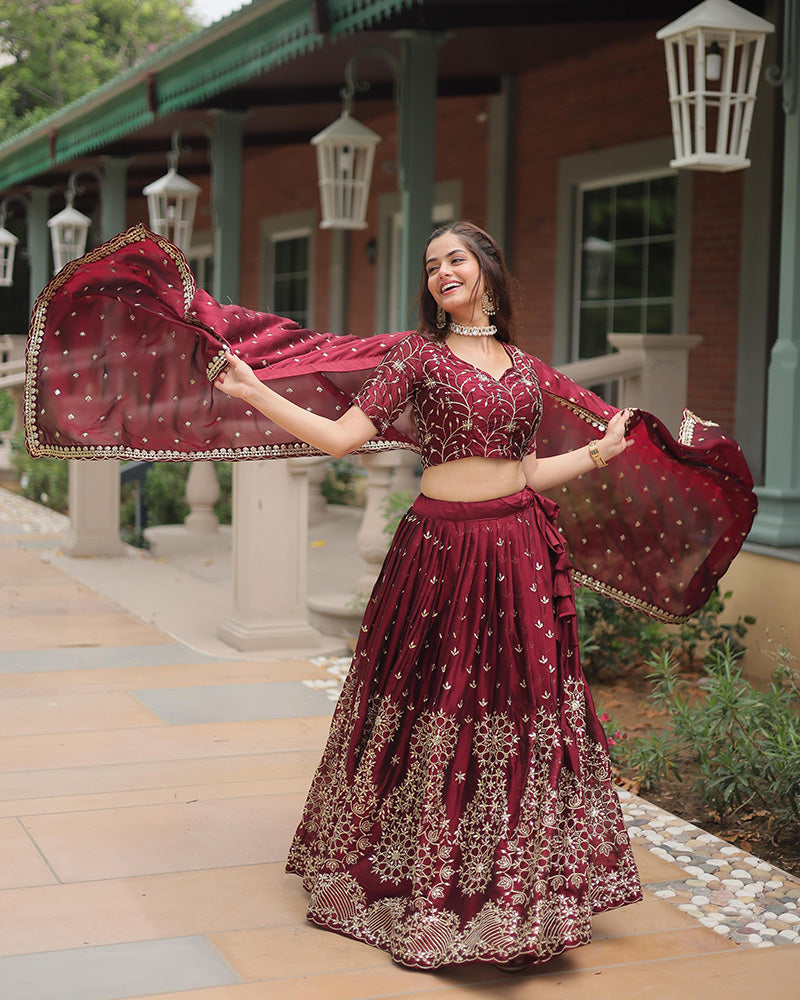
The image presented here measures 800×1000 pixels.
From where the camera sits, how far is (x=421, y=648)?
3.49 metres

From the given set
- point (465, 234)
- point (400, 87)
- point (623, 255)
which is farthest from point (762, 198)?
point (465, 234)

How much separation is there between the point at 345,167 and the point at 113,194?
6.31 metres

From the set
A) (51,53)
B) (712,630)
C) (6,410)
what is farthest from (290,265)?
(51,53)

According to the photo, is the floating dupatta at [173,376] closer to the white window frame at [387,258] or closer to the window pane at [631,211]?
the window pane at [631,211]

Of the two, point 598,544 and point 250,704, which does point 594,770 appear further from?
point 250,704

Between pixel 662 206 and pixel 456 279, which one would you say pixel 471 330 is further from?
pixel 662 206

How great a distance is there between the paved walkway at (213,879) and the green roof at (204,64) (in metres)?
4.00

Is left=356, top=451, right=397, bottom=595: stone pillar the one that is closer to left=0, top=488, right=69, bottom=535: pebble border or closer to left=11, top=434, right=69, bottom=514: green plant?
left=0, top=488, right=69, bottom=535: pebble border

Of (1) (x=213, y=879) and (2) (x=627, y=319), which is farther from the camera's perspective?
(2) (x=627, y=319)

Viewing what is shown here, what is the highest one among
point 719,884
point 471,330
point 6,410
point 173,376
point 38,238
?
point 38,238

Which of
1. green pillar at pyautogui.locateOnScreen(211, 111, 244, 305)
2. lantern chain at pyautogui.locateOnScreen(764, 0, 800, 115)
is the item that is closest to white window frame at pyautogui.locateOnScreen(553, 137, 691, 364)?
green pillar at pyautogui.locateOnScreen(211, 111, 244, 305)

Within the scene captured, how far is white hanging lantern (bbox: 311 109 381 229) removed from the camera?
8617 mm

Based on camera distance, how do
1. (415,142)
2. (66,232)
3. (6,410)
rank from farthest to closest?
1. (6,410)
2. (66,232)
3. (415,142)

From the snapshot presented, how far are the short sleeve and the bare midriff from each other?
196 millimetres
